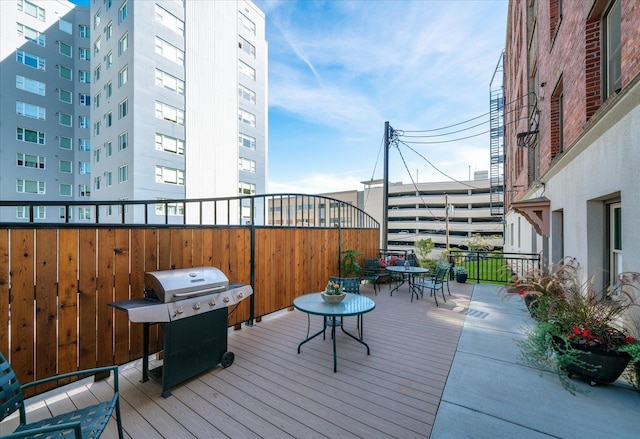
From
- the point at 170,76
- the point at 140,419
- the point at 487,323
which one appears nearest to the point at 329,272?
the point at 487,323

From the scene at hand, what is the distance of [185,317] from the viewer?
263 cm

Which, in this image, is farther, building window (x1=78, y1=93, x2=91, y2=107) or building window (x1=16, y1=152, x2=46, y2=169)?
building window (x1=78, y1=93, x2=91, y2=107)

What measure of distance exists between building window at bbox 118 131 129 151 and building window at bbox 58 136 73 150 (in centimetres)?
1028

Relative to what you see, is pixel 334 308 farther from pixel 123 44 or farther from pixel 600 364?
pixel 123 44

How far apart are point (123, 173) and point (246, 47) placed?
13.8 metres

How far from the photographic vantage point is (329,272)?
6609 mm

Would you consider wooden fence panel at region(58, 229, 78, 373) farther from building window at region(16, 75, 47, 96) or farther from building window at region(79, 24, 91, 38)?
building window at region(79, 24, 91, 38)

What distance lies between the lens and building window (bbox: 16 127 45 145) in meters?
19.0

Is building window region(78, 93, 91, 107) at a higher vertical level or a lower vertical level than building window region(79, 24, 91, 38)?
lower

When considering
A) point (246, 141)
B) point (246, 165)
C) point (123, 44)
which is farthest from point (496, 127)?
point (123, 44)

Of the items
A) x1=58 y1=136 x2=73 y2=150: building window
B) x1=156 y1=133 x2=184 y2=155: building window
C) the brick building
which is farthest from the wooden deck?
x1=58 y1=136 x2=73 y2=150: building window

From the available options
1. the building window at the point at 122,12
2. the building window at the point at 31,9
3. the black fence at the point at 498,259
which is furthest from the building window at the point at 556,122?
the building window at the point at 31,9

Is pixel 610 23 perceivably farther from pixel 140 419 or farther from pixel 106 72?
pixel 106 72

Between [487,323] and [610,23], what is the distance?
4661mm
